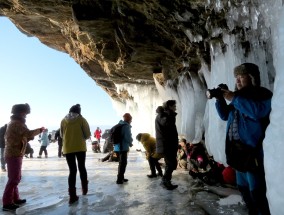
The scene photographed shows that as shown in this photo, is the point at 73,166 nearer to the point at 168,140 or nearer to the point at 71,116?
the point at 71,116

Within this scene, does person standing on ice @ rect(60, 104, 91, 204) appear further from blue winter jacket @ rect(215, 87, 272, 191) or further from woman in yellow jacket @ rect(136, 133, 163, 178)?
blue winter jacket @ rect(215, 87, 272, 191)

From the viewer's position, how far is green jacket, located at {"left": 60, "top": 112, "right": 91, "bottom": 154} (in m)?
5.75

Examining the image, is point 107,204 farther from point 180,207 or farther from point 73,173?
point 180,207

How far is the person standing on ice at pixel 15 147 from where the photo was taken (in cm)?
523

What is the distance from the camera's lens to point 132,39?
756 centimetres

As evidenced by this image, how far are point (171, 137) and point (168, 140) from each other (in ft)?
0.39

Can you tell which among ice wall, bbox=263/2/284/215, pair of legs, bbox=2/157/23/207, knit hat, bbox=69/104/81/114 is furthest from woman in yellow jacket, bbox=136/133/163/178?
ice wall, bbox=263/2/284/215

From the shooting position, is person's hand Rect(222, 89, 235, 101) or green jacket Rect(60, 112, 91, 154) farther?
green jacket Rect(60, 112, 91, 154)

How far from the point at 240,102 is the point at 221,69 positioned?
2.90 m

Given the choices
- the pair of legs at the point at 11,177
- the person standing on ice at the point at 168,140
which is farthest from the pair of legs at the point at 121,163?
the pair of legs at the point at 11,177

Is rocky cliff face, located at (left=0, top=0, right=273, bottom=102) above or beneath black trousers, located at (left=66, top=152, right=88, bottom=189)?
above

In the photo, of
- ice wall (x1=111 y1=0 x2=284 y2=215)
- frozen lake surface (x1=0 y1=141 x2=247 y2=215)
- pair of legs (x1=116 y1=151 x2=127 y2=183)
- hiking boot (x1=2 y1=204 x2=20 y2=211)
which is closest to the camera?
ice wall (x1=111 y1=0 x2=284 y2=215)

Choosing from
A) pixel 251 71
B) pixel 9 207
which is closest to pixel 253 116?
pixel 251 71

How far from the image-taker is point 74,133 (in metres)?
5.83
